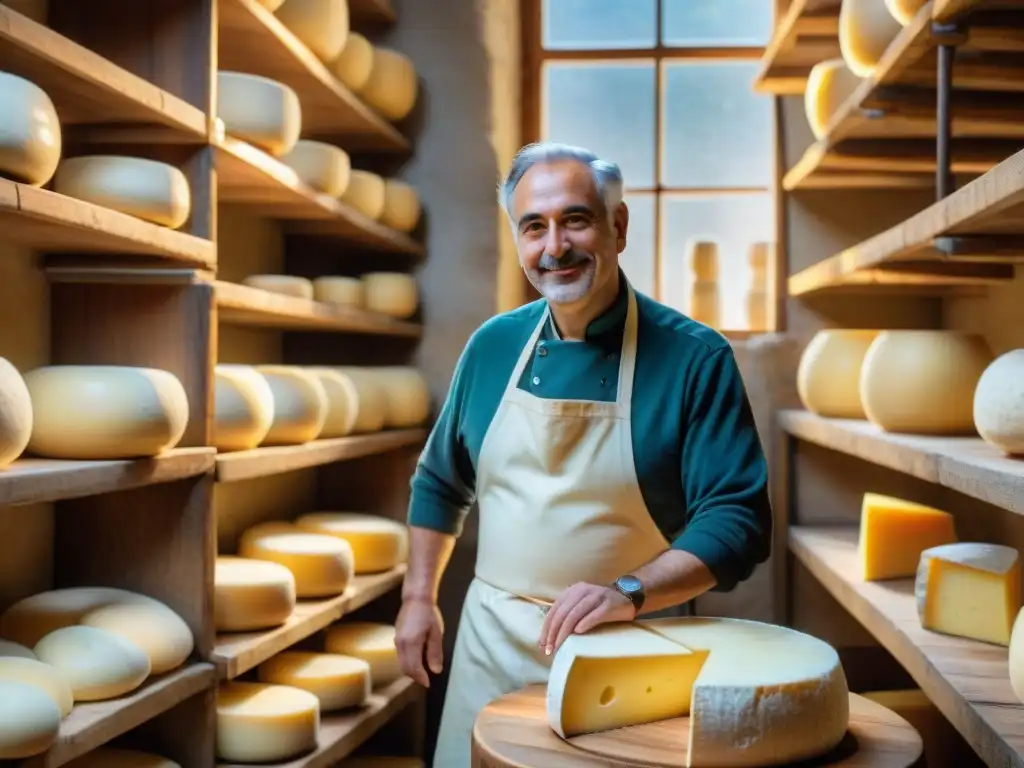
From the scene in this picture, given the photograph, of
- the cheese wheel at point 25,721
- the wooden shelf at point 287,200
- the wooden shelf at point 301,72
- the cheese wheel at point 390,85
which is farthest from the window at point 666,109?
the cheese wheel at point 25,721

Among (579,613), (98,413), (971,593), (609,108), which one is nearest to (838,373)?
(971,593)

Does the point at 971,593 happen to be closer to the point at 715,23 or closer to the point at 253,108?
the point at 253,108

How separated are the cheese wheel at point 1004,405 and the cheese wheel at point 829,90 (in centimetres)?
122

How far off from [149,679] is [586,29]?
8.62ft

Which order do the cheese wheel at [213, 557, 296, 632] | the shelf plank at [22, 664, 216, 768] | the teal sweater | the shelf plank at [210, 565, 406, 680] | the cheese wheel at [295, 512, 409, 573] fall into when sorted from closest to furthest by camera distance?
the shelf plank at [22, 664, 216, 768] → the teal sweater → the shelf plank at [210, 565, 406, 680] → the cheese wheel at [213, 557, 296, 632] → the cheese wheel at [295, 512, 409, 573]

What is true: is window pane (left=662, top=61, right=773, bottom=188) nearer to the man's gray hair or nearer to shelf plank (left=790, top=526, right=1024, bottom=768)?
shelf plank (left=790, top=526, right=1024, bottom=768)

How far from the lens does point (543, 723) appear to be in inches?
61.1

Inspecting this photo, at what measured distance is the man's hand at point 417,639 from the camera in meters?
2.13

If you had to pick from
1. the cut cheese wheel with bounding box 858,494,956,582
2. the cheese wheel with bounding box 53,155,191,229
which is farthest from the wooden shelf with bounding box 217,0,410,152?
the cut cheese wheel with bounding box 858,494,956,582

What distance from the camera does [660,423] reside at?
2.04m

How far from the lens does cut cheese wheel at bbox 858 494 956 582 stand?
2715 mm

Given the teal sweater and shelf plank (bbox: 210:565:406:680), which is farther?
shelf plank (bbox: 210:565:406:680)

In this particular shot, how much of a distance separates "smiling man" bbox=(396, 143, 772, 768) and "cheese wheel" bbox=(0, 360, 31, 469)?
748 millimetres

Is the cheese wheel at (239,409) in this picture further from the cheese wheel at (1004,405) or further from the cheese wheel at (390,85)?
the cheese wheel at (1004,405)
